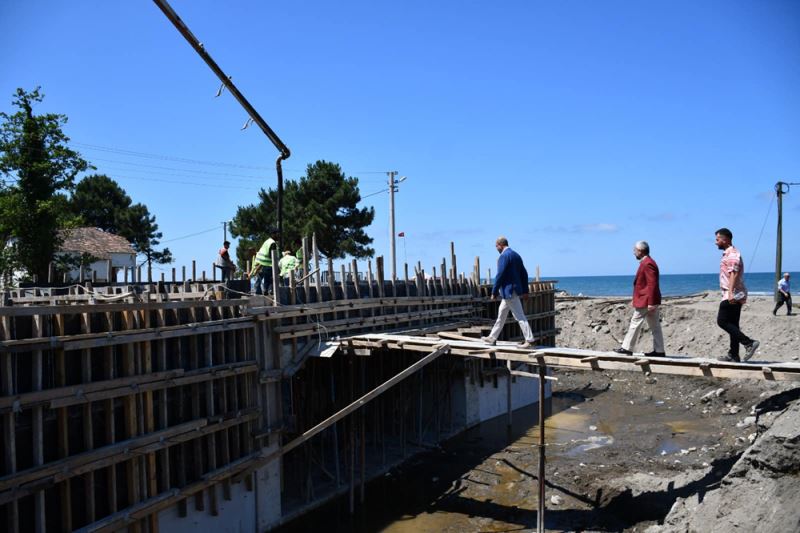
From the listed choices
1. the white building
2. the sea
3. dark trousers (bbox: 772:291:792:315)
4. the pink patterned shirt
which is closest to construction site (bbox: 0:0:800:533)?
the pink patterned shirt

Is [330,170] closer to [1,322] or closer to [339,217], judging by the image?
[339,217]

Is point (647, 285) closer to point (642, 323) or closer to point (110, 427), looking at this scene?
point (642, 323)

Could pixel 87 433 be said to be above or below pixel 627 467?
above

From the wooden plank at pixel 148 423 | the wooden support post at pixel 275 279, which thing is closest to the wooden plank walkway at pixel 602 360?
the wooden support post at pixel 275 279

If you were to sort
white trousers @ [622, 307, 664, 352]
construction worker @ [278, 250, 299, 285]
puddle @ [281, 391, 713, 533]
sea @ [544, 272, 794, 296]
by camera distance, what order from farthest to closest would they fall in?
sea @ [544, 272, 794, 296]
construction worker @ [278, 250, 299, 285]
puddle @ [281, 391, 713, 533]
white trousers @ [622, 307, 664, 352]

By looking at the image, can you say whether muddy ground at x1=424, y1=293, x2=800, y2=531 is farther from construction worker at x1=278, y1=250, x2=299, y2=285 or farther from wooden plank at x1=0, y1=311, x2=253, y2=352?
construction worker at x1=278, y1=250, x2=299, y2=285

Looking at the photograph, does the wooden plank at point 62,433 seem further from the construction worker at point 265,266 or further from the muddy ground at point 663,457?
the muddy ground at point 663,457

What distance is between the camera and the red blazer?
413 inches

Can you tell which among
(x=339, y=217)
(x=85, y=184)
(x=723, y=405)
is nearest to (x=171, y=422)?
(x=723, y=405)

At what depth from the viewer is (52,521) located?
333 inches

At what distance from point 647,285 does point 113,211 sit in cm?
5043

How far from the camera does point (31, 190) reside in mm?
23172

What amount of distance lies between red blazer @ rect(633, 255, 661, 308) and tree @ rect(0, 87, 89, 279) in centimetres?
2166

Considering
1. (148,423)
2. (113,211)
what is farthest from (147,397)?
(113,211)
